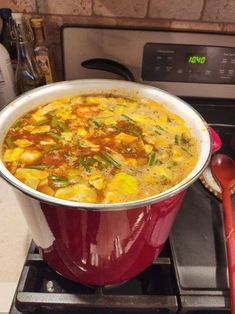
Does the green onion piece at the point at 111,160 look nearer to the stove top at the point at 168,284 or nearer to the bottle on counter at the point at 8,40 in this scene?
the stove top at the point at 168,284

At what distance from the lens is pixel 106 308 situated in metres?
0.64

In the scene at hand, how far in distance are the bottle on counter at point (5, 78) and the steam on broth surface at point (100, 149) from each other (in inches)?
10.7

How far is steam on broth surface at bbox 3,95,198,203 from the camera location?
0.58 m

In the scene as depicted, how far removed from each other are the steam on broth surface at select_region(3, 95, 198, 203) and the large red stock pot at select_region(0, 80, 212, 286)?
0.03 metres

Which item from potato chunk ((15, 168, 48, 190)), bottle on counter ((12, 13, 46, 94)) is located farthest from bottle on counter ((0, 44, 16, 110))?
potato chunk ((15, 168, 48, 190))

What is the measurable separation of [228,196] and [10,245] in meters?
0.55

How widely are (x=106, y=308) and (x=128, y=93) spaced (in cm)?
52

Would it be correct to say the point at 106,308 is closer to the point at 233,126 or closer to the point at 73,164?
the point at 73,164

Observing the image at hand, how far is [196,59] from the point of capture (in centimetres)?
100

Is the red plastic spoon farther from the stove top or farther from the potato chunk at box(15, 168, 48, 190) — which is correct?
the potato chunk at box(15, 168, 48, 190)

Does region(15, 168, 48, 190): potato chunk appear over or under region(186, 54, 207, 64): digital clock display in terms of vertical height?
under

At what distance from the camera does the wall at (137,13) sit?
96cm

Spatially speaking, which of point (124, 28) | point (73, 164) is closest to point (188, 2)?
point (124, 28)

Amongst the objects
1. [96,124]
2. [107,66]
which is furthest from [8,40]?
[96,124]
